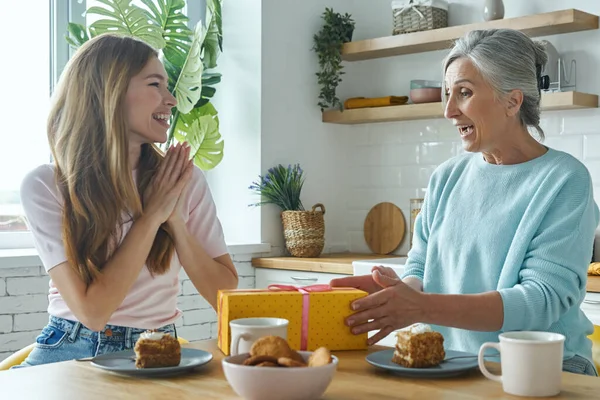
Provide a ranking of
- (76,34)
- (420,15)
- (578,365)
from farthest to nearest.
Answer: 1. (420,15)
2. (76,34)
3. (578,365)

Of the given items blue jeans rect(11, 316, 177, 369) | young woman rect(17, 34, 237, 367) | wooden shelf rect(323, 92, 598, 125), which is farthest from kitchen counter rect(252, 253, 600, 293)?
blue jeans rect(11, 316, 177, 369)

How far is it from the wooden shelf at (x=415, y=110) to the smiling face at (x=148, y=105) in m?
2.03

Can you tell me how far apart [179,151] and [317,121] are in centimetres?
241

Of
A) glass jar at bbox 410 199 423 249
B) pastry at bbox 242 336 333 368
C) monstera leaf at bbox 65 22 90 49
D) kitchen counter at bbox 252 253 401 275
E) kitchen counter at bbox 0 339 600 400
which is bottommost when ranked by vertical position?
kitchen counter at bbox 252 253 401 275

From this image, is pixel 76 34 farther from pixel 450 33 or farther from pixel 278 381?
pixel 278 381

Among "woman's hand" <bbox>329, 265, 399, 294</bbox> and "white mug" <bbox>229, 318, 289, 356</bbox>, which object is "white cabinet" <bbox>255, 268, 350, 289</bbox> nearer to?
"woman's hand" <bbox>329, 265, 399, 294</bbox>

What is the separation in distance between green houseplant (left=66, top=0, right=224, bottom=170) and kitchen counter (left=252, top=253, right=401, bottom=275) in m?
0.59

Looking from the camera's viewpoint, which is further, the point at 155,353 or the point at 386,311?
the point at 386,311

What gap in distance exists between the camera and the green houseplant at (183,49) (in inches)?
157

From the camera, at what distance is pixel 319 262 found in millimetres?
4172

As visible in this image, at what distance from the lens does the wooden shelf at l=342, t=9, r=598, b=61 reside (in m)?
3.82

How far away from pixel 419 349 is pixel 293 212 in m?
Answer: 2.92

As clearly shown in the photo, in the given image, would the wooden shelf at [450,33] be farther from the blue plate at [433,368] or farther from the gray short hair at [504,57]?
the blue plate at [433,368]

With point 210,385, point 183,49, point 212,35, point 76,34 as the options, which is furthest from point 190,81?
point 210,385
